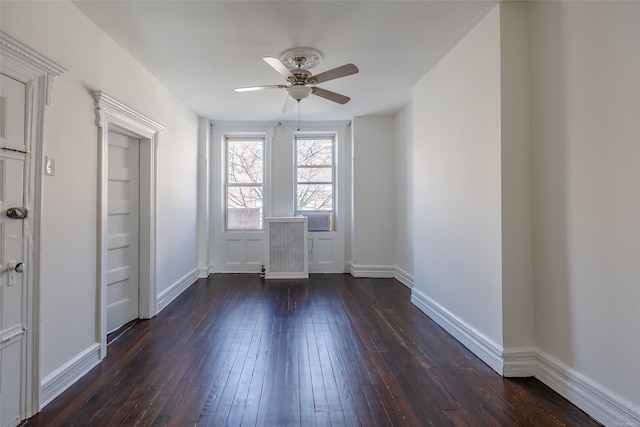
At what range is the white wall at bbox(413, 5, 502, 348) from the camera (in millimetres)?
2307

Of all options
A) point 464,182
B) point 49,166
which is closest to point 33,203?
point 49,166

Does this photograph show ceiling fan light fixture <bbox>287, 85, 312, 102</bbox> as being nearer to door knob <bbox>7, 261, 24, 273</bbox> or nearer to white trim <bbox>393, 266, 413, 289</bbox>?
door knob <bbox>7, 261, 24, 273</bbox>

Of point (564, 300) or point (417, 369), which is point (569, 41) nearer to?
point (564, 300)

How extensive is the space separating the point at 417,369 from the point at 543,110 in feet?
6.65

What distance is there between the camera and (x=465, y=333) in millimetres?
2670

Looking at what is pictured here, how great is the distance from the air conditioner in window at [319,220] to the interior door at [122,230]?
2922 millimetres

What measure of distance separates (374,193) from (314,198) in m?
1.13

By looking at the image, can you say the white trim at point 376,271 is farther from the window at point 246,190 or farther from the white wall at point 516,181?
the white wall at point 516,181

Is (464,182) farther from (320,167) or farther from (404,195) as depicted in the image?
(320,167)

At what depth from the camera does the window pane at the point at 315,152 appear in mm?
5723

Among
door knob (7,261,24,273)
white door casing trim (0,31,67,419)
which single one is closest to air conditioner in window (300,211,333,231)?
white door casing trim (0,31,67,419)

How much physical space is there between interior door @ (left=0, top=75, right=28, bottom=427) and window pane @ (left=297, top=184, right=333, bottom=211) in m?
4.18

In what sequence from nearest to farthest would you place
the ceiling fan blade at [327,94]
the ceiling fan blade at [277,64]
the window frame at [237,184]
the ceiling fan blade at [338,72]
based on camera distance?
1. the ceiling fan blade at [277,64]
2. the ceiling fan blade at [338,72]
3. the ceiling fan blade at [327,94]
4. the window frame at [237,184]

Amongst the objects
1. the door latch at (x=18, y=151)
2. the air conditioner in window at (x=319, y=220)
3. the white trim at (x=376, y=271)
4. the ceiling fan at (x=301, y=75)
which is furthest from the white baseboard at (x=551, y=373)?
the door latch at (x=18, y=151)
